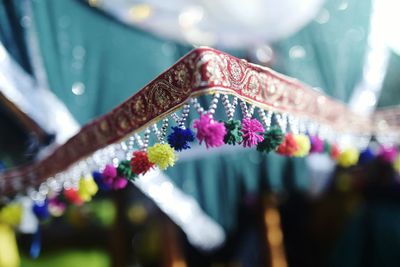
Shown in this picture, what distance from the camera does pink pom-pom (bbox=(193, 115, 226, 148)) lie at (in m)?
1.12

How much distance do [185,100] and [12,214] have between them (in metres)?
1.12

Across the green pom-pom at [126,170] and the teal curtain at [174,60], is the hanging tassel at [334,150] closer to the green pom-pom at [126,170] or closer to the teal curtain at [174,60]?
the teal curtain at [174,60]

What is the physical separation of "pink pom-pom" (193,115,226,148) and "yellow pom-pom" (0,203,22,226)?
3.65ft

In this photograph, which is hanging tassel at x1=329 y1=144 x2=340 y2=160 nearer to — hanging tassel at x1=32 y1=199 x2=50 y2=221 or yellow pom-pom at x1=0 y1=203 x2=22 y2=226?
hanging tassel at x1=32 y1=199 x2=50 y2=221

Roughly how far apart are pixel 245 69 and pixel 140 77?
0.73 m

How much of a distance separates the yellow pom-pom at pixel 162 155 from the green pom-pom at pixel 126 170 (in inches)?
7.3

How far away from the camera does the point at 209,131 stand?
1.12 m

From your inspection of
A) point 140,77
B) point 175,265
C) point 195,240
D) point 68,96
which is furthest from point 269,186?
point 68,96

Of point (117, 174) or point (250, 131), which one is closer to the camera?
point (250, 131)

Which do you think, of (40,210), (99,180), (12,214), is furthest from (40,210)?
(99,180)

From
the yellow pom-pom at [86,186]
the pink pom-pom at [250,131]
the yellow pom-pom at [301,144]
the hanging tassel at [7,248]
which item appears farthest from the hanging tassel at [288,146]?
the hanging tassel at [7,248]

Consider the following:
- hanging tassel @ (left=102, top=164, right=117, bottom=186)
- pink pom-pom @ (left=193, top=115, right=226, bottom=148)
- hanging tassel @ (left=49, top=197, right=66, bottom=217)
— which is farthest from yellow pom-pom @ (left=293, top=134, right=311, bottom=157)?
hanging tassel @ (left=49, top=197, right=66, bottom=217)

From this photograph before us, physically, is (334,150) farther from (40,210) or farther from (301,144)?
(40,210)

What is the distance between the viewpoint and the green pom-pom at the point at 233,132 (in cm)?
117
